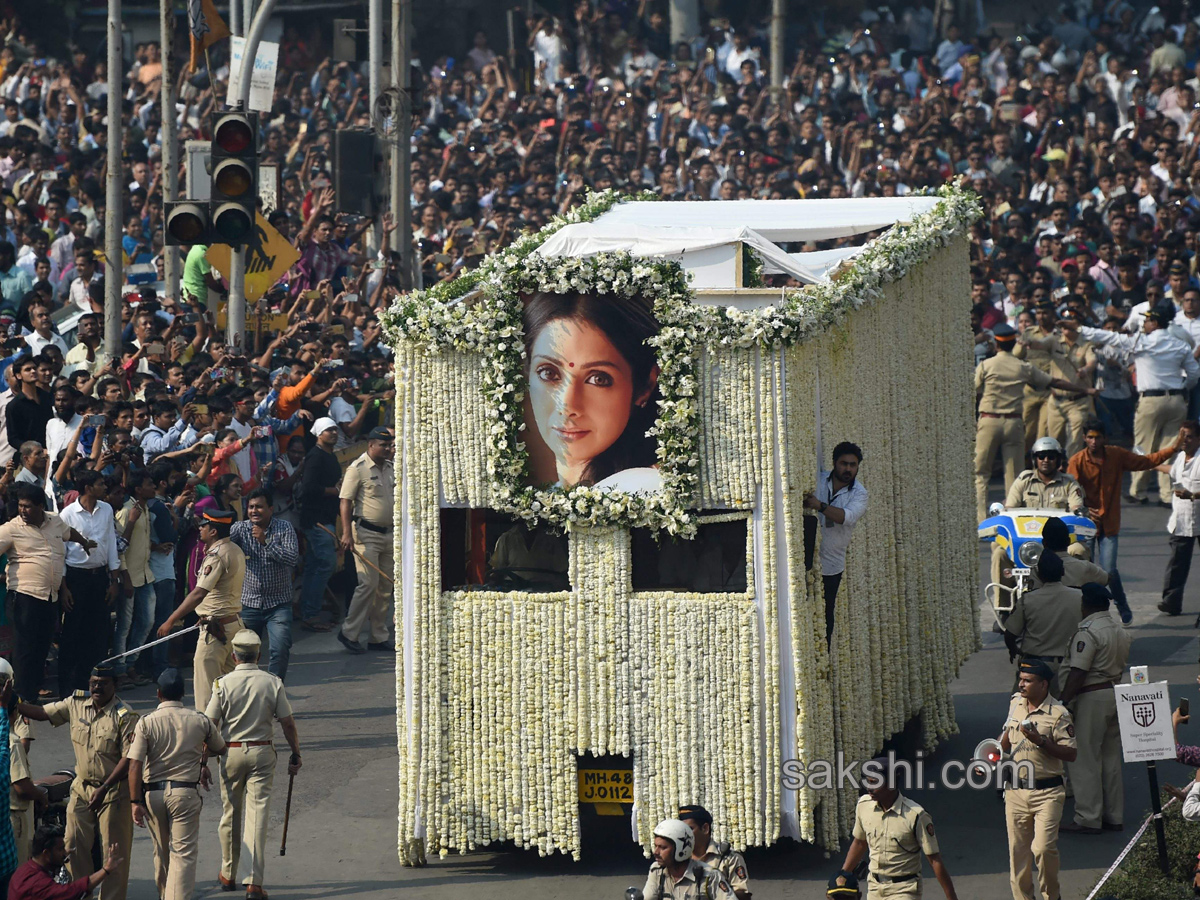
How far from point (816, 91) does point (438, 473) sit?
22201 millimetres

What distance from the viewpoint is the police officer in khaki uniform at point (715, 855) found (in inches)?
366

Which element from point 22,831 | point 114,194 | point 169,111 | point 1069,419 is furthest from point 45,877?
point 1069,419

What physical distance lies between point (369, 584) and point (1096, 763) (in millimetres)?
7136

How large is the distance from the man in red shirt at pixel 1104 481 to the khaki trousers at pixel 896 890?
789 centimetres

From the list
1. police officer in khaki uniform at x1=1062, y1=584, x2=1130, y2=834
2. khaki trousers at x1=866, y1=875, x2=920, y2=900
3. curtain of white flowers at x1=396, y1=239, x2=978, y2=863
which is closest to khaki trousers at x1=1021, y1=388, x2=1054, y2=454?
police officer in khaki uniform at x1=1062, y1=584, x2=1130, y2=834

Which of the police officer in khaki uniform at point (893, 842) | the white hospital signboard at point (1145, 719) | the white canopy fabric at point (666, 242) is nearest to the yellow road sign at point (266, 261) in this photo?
the white canopy fabric at point (666, 242)

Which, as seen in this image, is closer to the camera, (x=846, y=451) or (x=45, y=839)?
(x=45, y=839)

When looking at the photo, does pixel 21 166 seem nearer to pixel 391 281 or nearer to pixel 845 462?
pixel 391 281

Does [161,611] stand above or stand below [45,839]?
above

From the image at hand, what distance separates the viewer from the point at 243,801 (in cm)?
1193

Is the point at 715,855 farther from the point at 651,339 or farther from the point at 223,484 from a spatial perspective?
the point at 223,484

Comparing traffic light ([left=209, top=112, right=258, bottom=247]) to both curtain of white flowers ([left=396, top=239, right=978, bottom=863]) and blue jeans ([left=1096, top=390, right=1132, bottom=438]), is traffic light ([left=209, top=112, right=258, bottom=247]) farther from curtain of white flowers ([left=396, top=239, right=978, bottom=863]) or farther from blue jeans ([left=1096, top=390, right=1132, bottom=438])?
blue jeans ([left=1096, top=390, right=1132, bottom=438])

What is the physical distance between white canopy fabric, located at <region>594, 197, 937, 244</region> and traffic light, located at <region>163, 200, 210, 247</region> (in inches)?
127

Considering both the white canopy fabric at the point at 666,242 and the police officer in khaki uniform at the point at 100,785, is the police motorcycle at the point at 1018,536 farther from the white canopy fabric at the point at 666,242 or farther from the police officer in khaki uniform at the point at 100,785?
the police officer in khaki uniform at the point at 100,785
